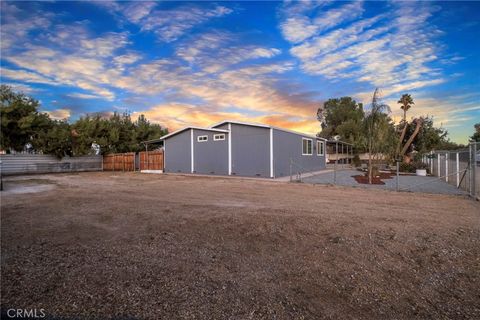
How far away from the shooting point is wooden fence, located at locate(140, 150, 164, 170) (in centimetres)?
2478

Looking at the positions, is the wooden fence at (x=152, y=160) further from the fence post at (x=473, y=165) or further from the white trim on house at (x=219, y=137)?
the fence post at (x=473, y=165)

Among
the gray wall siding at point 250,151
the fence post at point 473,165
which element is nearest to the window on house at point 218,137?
the gray wall siding at point 250,151

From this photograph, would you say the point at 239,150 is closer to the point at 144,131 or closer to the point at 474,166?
the point at 474,166

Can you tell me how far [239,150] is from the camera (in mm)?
18812

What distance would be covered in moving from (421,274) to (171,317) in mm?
2989

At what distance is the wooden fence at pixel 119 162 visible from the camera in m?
27.3

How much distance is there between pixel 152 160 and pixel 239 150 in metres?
10.4

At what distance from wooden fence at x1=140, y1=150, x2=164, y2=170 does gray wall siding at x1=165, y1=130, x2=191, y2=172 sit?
2.96ft

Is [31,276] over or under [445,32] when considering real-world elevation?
under

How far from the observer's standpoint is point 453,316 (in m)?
2.49

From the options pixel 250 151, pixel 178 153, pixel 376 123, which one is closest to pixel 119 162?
pixel 178 153

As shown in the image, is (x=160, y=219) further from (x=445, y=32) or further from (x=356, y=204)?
(x=445, y=32)

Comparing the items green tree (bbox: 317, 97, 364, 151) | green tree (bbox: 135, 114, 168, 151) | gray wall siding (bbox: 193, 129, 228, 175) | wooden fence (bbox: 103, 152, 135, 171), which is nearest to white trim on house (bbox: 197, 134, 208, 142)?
gray wall siding (bbox: 193, 129, 228, 175)

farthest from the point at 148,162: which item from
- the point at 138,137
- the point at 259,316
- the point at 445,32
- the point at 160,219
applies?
the point at 259,316
